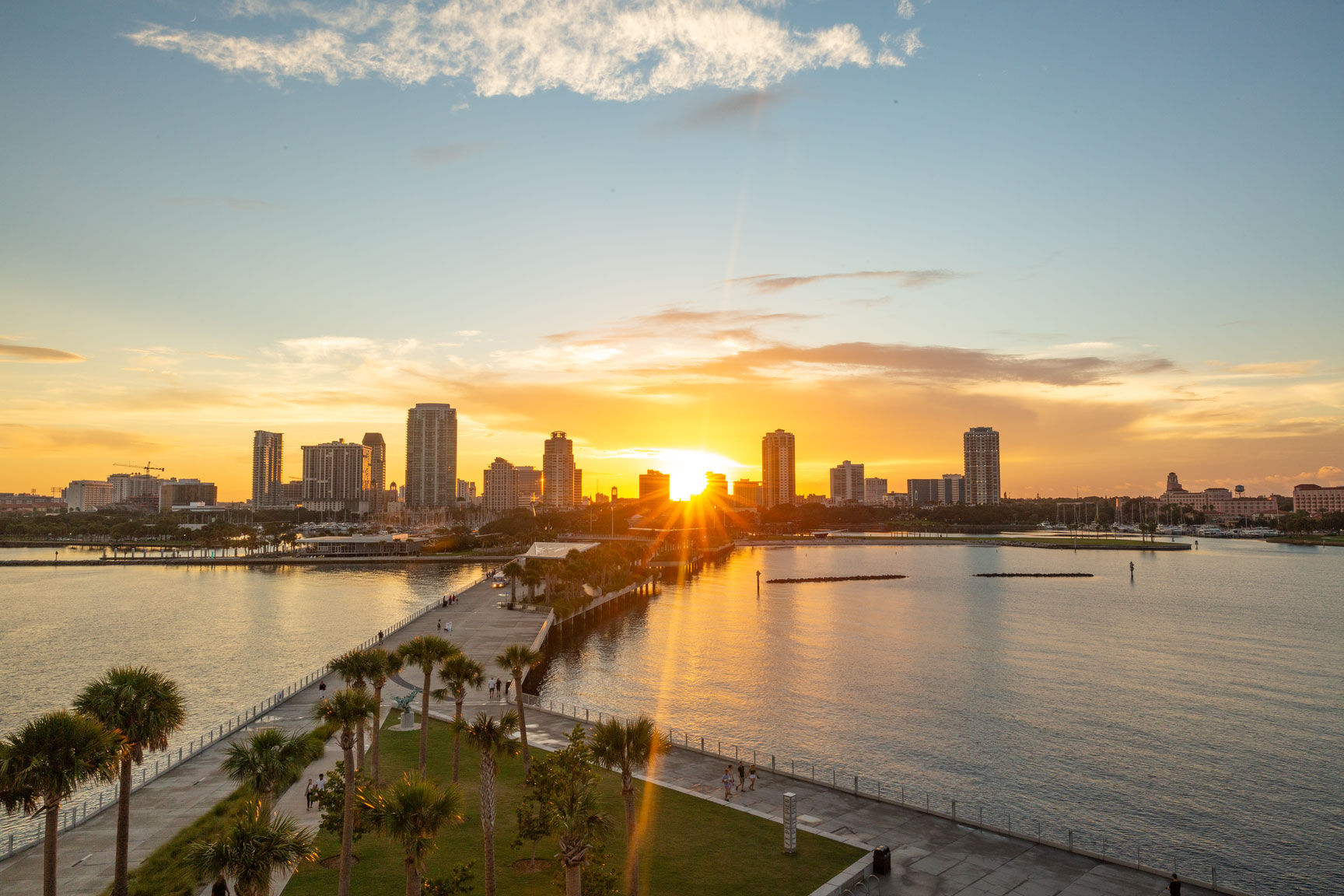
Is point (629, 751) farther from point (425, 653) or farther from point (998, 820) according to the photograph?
point (998, 820)

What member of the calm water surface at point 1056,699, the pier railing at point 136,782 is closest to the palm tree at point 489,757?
the pier railing at point 136,782

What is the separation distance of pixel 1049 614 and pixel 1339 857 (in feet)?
228

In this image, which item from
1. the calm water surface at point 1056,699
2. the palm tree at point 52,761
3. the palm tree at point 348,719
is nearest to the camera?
the palm tree at point 52,761

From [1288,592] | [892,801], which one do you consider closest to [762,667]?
[892,801]

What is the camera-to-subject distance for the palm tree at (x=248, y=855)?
19.0 meters

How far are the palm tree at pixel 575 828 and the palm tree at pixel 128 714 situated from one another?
11.7m

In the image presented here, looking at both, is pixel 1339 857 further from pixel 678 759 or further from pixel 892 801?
pixel 678 759

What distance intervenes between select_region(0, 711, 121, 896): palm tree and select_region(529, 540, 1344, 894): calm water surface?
3203 centimetres

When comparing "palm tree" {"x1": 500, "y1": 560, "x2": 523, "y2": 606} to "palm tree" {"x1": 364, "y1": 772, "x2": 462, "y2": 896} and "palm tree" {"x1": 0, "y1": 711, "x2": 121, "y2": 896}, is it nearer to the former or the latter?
"palm tree" {"x1": 0, "y1": 711, "x2": 121, "y2": 896}

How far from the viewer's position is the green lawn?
24.6m

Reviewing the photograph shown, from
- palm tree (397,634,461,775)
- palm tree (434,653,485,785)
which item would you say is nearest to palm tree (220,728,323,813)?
palm tree (397,634,461,775)

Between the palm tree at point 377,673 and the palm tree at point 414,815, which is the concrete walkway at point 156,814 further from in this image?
the palm tree at point 414,815

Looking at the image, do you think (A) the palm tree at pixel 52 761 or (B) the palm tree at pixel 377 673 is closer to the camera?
(A) the palm tree at pixel 52 761

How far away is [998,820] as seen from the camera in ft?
111
